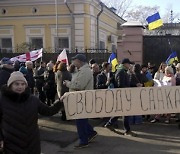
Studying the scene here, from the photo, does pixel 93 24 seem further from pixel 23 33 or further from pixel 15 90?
pixel 15 90

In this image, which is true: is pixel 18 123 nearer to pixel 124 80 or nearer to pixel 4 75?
pixel 4 75

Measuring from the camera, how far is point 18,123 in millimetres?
4043

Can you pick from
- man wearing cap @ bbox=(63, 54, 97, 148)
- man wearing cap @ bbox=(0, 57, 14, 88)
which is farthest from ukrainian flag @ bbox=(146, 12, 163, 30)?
man wearing cap @ bbox=(0, 57, 14, 88)

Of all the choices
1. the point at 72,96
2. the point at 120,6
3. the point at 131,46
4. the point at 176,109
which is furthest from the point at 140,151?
the point at 120,6

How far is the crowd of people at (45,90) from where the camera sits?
4.05 metres

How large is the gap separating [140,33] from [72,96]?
9401mm

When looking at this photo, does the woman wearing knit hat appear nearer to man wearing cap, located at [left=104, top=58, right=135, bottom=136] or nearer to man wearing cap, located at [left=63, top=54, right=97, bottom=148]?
man wearing cap, located at [left=63, top=54, right=97, bottom=148]

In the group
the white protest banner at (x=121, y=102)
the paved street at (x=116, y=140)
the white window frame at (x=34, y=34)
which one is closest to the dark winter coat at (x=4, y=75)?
the paved street at (x=116, y=140)

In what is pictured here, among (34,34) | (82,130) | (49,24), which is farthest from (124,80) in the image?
(34,34)

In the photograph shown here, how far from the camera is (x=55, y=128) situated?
351 inches

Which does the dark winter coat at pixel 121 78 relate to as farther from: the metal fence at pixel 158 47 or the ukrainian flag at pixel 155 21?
the metal fence at pixel 158 47

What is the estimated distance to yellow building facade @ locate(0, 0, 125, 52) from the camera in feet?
73.2

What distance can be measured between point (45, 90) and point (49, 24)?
12.7 metres

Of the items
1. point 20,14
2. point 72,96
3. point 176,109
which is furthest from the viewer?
point 20,14
